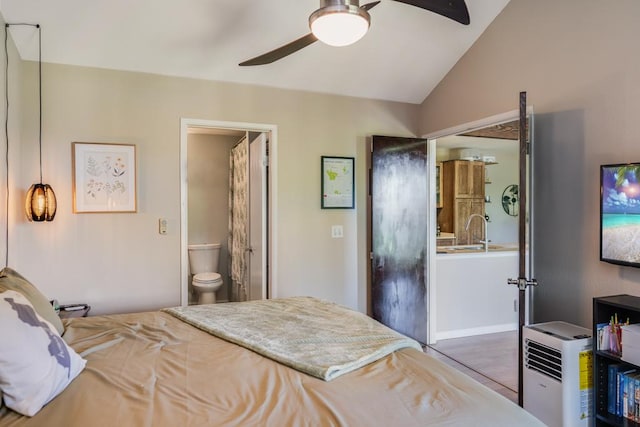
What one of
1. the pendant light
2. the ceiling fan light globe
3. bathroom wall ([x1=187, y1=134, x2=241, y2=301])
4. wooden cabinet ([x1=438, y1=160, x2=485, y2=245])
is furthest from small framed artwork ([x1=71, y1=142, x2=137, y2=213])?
wooden cabinet ([x1=438, y1=160, x2=485, y2=245])

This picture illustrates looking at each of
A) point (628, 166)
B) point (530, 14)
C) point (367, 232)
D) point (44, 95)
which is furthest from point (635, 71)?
point (44, 95)

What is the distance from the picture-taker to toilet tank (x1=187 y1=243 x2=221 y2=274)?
5.04 m

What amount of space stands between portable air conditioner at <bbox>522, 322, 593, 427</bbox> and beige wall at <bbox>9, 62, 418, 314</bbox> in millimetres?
1709

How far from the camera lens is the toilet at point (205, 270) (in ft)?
15.4

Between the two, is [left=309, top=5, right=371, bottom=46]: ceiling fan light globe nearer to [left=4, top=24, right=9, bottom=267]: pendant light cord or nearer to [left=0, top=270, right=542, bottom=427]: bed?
[left=0, top=270, right=542, bottom=427]: bed

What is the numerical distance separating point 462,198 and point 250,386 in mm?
5656

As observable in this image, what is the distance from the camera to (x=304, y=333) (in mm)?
1848

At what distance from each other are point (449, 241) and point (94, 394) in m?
5.40

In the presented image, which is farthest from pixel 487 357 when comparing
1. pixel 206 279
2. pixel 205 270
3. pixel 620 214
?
pixel 205 270

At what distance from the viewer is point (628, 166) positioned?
2.11 meters

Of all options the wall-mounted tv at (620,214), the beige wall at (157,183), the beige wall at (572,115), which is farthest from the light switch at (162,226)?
the wall-mounted tv at (620,214)

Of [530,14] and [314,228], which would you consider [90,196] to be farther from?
[530,14]

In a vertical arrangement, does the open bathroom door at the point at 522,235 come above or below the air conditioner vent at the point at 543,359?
above

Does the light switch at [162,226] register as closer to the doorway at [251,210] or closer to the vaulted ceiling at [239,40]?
the doorway at [251,210]
